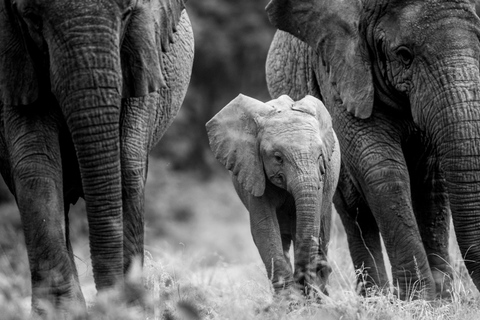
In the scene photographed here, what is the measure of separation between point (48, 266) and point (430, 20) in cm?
245

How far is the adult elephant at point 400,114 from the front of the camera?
6238mm

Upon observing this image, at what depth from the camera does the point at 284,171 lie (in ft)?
20.5

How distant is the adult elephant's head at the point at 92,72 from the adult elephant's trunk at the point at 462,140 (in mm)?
1572

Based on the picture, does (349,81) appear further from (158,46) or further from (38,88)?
(38,88)

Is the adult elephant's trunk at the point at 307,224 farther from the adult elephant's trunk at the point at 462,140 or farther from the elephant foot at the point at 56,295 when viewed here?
the elephant foot at the point at 56,295

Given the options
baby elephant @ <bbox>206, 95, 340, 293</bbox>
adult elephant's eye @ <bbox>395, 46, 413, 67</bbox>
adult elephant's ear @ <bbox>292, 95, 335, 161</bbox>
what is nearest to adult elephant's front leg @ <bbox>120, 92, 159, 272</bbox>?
baby elephant @ <bbox>206, 95, 340, 293</bbox>

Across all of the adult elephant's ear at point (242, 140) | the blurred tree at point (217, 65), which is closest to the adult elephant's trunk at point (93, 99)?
the adult elephant's ear at point (242, 140)

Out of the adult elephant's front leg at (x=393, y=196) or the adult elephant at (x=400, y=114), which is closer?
the adult elephant at (x=400, y=114)

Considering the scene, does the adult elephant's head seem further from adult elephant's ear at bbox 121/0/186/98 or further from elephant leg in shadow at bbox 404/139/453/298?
elephant leg in shadow at bbox 404/139/453/298

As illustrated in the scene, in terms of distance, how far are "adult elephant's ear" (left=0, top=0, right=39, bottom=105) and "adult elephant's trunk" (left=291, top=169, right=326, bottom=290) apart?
4.84ft

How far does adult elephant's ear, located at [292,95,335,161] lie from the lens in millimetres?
6395

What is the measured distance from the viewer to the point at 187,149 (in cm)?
2319

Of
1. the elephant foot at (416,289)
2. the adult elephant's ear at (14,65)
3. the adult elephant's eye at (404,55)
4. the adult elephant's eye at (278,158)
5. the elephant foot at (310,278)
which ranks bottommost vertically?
the elephant foot at (416,289)

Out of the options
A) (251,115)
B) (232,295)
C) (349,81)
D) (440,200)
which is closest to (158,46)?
(251,115)
